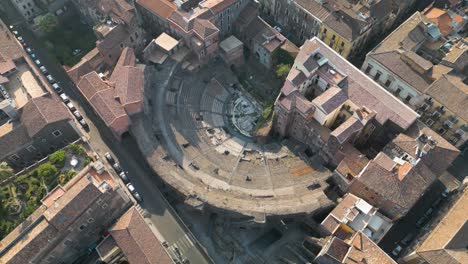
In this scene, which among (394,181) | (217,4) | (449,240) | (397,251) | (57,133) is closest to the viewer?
(449,240)

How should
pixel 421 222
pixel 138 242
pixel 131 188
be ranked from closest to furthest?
pixel 138 242, pixel 131 188, pixel 421 222

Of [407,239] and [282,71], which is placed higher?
[282,71]

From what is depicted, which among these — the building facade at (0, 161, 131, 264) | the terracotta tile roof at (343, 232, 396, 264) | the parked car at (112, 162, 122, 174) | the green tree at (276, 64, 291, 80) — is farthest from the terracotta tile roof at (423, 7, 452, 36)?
the building facade at (0, 161, 131, 264)

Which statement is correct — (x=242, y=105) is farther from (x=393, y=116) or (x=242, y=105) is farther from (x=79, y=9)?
(x=79, y=9)

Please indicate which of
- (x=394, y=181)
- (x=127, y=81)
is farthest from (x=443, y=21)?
(x=127, y=81)

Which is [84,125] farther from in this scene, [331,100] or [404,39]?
[404,39]
